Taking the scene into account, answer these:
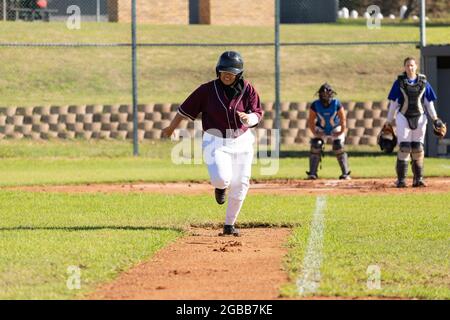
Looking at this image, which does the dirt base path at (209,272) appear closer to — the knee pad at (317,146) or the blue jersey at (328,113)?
the knee pad at (317,146)

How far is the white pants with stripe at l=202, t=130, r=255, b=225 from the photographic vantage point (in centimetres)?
1275

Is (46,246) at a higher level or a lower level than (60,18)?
lower

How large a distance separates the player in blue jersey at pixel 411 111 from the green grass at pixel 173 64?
13.4 metres

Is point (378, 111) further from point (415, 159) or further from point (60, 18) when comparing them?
point (60, 18)

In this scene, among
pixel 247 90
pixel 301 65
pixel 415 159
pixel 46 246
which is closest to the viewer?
pixel 46 246

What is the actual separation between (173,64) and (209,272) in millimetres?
25796

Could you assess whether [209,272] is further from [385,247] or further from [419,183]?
[419,183]

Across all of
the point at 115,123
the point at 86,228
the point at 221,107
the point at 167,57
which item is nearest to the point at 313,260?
the point at 221,107

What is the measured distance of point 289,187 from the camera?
64.2 feet

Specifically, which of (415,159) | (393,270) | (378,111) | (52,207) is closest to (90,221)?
(52,207)

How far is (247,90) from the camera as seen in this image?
12859 mm

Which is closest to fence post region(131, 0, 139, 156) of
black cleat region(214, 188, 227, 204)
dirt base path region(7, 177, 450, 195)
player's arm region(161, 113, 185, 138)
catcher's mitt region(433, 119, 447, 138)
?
dirt base path region(7, 177, 450, 195)

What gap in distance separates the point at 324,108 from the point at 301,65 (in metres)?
16.1

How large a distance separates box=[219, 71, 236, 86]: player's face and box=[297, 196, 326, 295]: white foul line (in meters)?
1.90
